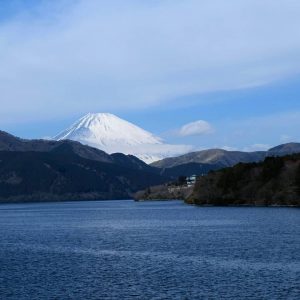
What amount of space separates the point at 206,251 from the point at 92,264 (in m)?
18.3

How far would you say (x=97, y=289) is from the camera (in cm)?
6097

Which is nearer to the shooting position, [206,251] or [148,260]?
[148,260]

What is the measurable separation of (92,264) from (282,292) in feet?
93.1

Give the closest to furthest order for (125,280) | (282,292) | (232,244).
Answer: (282,292) < (125,280) < (232,244)

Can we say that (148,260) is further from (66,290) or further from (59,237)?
(59,237)

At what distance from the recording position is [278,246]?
300 ft

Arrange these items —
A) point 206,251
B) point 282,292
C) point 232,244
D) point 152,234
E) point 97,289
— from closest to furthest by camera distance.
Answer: point 282,292 → point 97,289 → point 206,251 → point 232,244 → point 152,234

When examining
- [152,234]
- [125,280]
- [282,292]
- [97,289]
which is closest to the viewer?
[282,292]

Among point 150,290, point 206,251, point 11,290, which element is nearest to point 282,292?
point 150,290

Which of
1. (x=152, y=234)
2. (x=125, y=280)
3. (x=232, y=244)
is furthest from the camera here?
(x=152, y=234)

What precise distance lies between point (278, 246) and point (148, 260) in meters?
21.7

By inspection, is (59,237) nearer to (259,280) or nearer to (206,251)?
(206,251)

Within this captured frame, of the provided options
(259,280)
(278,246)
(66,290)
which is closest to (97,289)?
(66,290)

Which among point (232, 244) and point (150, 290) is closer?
point (150, 290)
